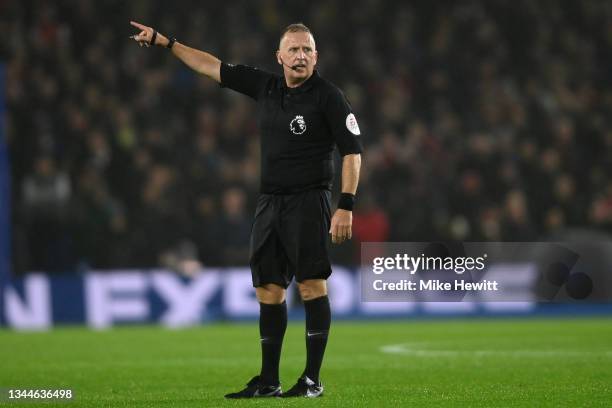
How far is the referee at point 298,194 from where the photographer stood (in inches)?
274

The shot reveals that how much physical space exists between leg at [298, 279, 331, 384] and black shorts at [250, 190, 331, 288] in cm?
7

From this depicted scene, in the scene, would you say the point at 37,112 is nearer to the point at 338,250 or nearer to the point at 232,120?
the point at 232,120

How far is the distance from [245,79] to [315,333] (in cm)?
154

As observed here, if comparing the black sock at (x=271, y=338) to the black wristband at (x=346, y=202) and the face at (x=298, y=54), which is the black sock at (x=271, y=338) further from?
the face at (x=298, y=54)

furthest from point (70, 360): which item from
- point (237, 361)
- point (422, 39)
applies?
point (422, 39)

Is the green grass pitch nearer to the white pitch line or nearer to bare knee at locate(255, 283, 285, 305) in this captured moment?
the white pitch line

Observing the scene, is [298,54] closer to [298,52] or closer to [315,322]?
[298,52]

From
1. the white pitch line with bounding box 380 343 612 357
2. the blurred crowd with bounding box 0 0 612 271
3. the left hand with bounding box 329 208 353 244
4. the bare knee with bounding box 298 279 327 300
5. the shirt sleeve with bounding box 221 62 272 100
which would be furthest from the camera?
the blurred crowd with bounding box 0 0 612 271

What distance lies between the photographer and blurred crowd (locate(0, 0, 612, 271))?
16984 millimetres

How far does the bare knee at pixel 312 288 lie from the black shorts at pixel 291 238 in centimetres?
4

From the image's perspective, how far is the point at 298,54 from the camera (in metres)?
6.94

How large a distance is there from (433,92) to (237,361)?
11.4 meters

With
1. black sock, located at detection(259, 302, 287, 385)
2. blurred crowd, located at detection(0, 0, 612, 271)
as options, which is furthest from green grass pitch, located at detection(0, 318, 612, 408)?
blurred crowd, located at detection(0, 0, 612, 271)

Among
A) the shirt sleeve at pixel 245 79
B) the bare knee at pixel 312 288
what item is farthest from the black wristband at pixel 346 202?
the shirt sleeve at pixel 245 79
